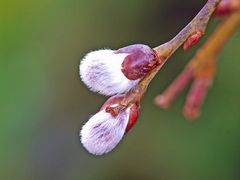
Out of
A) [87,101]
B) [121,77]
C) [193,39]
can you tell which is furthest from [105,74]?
[87,101]

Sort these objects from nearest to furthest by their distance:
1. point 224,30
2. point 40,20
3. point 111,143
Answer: point 111,143, point 224,30, point 40,20

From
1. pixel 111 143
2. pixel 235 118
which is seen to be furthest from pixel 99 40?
pixel 111 143

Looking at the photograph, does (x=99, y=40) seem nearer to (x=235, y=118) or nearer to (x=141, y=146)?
(x=141, y=146)

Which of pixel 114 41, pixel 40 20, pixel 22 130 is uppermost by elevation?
pixel 40 20

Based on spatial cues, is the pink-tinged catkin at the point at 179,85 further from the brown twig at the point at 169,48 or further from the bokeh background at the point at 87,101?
the bokeh background at the point at 87,101

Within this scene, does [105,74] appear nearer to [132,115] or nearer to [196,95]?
[132,115]

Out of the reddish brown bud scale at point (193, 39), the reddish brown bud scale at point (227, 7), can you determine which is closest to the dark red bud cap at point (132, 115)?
the reddish brown bud scale at point (193, 39)

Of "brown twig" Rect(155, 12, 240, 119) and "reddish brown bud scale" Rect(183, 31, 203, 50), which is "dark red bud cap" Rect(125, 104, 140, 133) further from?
"brown twig" Rect(155, 12, 240, 119)
